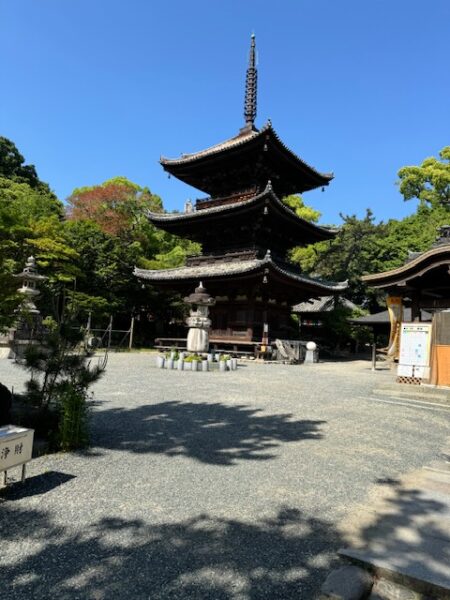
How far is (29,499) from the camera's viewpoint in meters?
3.61

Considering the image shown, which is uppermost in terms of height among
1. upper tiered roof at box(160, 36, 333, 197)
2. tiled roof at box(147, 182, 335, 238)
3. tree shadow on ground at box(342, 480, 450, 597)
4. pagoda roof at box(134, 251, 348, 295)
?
upper tiered roof at box(160, 36, 333, 197)

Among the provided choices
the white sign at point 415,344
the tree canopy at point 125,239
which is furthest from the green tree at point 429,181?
the white sign at point 415,344

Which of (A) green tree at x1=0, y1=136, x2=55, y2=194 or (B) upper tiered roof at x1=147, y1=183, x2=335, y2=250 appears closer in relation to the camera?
(B) upper tiered roof at x1=147, y1=183, x2=335, y2=250

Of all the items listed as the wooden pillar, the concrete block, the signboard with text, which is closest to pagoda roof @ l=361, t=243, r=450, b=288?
the wooden pillar

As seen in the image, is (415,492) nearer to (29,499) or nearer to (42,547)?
(42,547)

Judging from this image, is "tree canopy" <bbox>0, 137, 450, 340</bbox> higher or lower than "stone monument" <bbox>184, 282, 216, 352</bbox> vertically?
higher

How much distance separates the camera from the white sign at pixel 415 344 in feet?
33.5

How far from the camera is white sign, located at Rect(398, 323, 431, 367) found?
10.2m

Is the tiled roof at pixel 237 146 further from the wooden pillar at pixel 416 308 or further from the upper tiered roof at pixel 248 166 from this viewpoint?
the wooden pillar at pixel 416 308

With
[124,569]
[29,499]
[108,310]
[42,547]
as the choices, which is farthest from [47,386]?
[108,310]

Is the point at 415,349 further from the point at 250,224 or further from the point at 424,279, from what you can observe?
the point at 250,224

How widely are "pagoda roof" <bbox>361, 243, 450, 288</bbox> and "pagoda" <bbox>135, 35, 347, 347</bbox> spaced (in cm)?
755

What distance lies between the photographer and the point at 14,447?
3.78m

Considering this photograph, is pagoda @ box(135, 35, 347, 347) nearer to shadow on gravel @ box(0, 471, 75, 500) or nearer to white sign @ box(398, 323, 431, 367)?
white sign @ box(398, 323, 431, 367)
